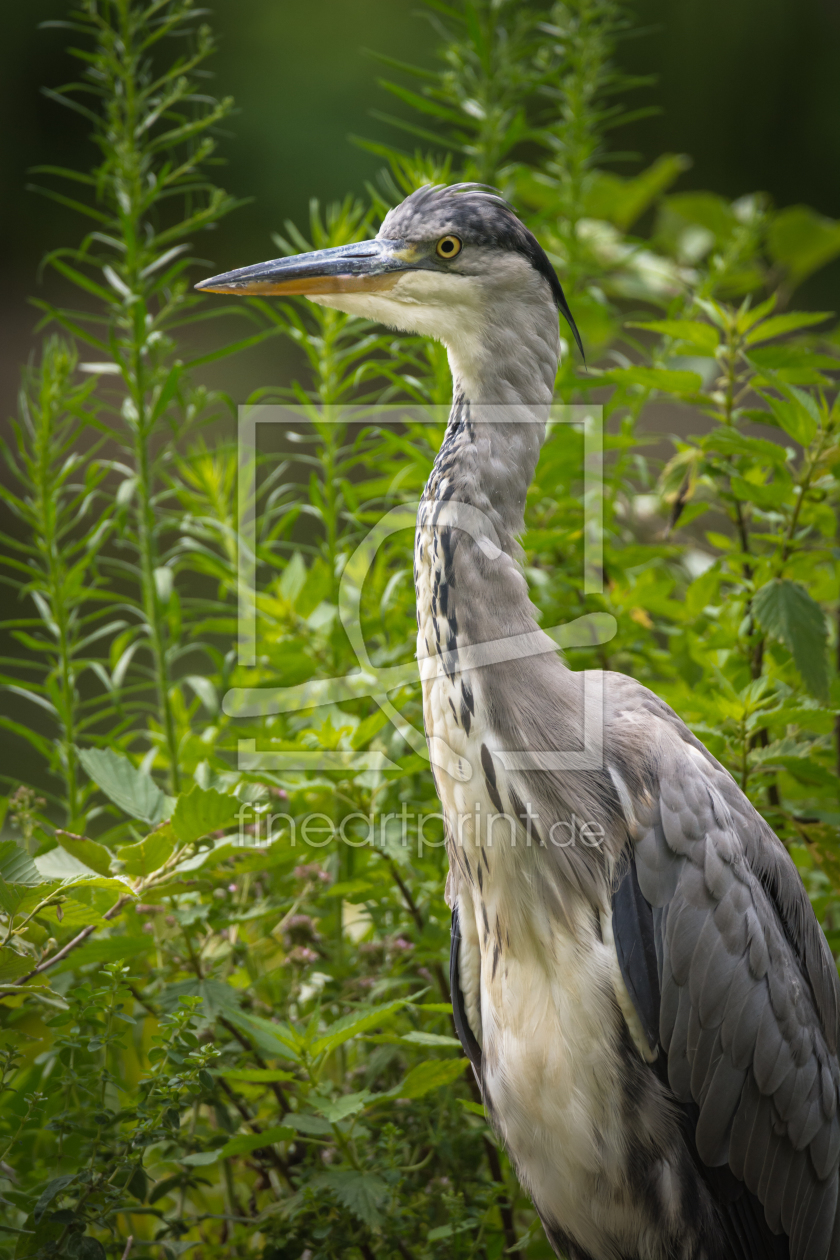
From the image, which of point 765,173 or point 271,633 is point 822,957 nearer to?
point 271,633

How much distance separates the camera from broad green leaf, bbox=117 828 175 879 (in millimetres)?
1227

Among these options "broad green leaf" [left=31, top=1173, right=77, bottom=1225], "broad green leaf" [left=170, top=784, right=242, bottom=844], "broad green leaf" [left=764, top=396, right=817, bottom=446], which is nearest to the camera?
"broad green leaf" [left=31, top=1173, right=77, bottom=1225]

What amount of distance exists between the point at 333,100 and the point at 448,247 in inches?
143

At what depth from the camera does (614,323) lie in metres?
2.30

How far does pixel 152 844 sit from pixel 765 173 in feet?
16.3

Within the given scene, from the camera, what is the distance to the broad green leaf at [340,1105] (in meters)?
1.24

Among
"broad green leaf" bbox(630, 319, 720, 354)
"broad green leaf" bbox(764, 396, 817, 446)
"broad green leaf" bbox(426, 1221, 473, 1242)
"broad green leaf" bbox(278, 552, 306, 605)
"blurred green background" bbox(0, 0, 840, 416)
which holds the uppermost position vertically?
"blurred green background" bbox(0, 0, 840, 416)

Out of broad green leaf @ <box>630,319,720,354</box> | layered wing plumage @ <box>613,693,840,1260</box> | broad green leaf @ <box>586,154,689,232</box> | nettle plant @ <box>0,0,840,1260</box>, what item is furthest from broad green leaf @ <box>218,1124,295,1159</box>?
broad green leaf @ <box>586,154,689,232</box>

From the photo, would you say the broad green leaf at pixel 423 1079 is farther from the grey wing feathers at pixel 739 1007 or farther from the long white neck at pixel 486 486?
the long white neck at pixel 486 486

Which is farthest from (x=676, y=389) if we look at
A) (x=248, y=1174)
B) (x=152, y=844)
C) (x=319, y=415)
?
(x=248, y=1174)

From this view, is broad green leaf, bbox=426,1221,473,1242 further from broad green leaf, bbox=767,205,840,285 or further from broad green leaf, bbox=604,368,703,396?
broad green leaf, bbox=767,205,840,285

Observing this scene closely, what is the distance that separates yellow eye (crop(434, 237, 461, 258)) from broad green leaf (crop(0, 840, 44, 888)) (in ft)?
3.02

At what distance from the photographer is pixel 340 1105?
4.16 ft

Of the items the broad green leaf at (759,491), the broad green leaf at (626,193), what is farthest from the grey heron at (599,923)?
the broad green leaf at (626,193)
